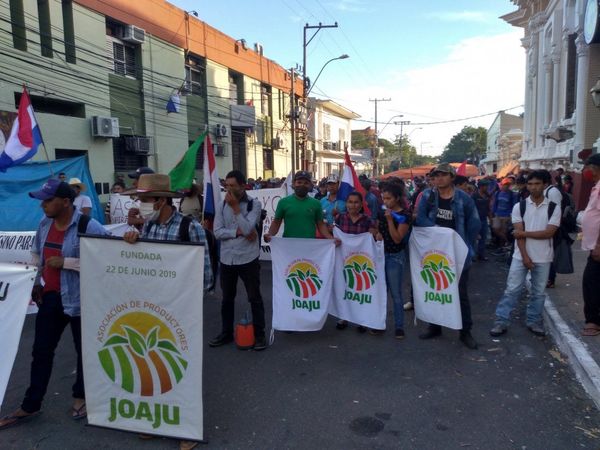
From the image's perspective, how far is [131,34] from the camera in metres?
17.1

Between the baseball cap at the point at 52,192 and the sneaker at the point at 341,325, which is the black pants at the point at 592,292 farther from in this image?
the baseball cap at the point at 52,192

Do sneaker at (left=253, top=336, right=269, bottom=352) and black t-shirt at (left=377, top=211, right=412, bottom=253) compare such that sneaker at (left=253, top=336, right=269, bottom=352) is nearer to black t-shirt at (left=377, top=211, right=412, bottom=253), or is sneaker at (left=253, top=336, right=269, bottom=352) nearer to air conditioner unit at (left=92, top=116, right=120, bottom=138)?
black t-shirt at (left=377, top=211, right=412, bottom=253)

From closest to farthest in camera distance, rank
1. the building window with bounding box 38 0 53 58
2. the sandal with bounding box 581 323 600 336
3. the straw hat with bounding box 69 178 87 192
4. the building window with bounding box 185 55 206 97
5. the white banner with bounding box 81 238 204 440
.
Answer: the white banner with bounding box 81 238 204 440 → the sandal with bounding box 581 323 600 336 → the straw hat with bounding box 69 178 87 192 → the building window with bounding box 38 0 53 58 → the building window with bounding box 185 55 206 97

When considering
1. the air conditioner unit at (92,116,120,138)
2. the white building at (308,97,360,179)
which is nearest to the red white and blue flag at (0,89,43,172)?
the air conditioner unit at (92,116,120,138)

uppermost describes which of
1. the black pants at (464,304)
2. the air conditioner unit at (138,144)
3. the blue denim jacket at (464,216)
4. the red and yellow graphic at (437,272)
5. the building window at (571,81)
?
the building window at (571,81)

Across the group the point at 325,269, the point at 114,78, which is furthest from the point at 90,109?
the point at 325,269

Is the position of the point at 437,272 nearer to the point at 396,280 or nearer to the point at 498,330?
the point at 396,280

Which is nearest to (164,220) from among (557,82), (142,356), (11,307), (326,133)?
(142,356)

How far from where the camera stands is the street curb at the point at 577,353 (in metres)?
3.99

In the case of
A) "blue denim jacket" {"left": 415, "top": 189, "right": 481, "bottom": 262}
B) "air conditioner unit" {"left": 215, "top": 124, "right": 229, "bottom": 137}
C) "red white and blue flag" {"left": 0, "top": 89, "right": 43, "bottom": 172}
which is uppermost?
"air conditioner unit" {"left": 215, "top": 124, "right": 229, "bottom": 137}

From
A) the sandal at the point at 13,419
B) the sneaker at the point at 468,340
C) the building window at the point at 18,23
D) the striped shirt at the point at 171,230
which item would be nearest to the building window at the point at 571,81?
the sneaker at the point at 468,340

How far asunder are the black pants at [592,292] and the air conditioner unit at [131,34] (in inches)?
656

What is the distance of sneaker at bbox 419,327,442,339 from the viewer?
Answer: 5.44 m

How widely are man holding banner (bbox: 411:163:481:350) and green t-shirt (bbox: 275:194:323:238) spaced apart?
1278 mm
